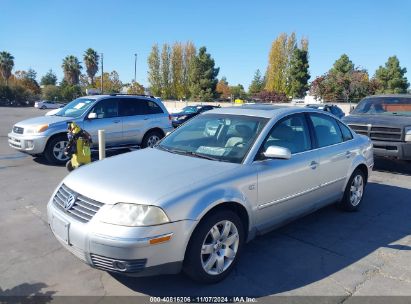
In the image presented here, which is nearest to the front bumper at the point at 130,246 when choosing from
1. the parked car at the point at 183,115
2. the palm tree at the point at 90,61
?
the parked car at the point at 183,115

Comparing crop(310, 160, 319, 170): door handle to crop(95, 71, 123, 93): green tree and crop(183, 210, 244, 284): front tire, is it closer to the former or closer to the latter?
crop(183, 210, 244, 284): front tire

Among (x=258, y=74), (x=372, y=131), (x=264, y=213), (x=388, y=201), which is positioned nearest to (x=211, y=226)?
(x=264, y=213)

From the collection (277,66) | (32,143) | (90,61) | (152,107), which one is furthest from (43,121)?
(90,61)

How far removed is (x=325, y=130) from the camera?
5.21m

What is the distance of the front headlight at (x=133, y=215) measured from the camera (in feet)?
9.90

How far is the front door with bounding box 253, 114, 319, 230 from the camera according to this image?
3980mm

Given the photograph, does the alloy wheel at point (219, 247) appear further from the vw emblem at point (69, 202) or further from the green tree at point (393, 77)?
the green tree at point (393, 77)

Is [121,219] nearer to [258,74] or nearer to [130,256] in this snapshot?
[130,256]

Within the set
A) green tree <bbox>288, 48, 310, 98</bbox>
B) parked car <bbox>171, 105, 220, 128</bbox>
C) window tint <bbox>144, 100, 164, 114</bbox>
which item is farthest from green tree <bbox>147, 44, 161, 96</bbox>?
window tint <bbox>144, 100, 164, 114</bbox>

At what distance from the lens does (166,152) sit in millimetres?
4402

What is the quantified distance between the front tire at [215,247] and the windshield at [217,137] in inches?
28.5

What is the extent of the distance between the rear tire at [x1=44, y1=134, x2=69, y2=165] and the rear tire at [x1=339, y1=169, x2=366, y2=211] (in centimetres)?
659

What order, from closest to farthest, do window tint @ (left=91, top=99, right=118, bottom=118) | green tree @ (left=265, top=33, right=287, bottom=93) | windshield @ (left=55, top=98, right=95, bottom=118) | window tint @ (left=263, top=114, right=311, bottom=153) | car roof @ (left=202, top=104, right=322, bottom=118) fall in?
window tint @ (left=263, top=114, right=311, bottom=153), car roof @ (left=202, top=104, right=322, bottom=118), windshield @ (left=55, top=98, right=95, bottom=118), window tint @ (left=91, top=99, right=118, bottom=118), green tree @ (left=265, top=33, right=287, bottom=93)

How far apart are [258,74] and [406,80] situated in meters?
44.4
